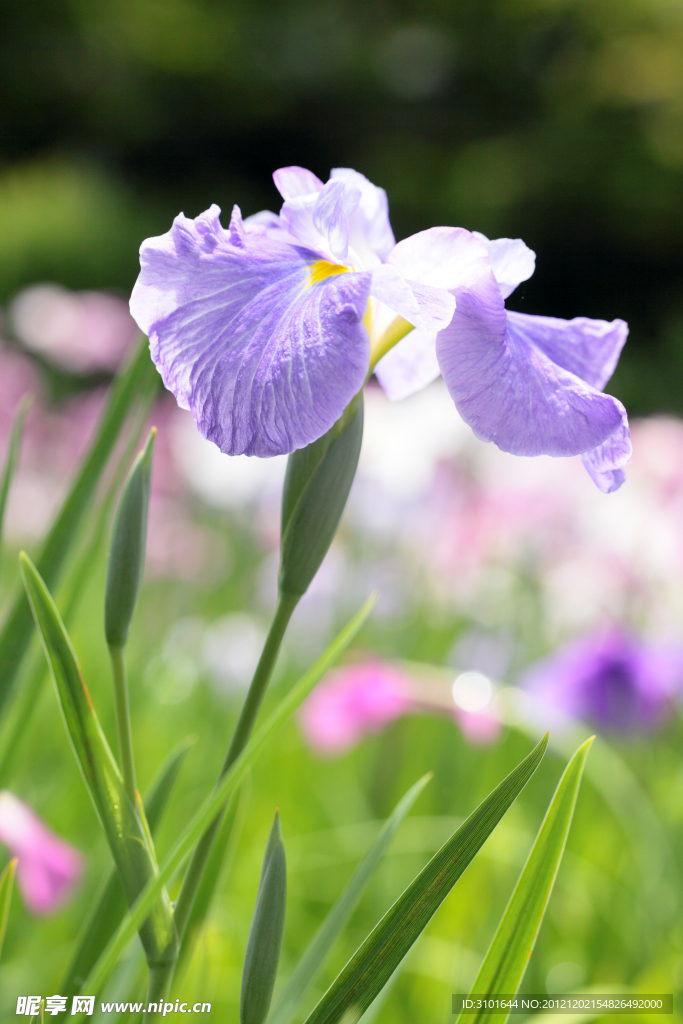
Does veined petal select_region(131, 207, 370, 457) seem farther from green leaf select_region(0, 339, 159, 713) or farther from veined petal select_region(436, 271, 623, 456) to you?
green leaf select_region(0, 339, 159, 713)

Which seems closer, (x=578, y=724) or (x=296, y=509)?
(x=296, y=509)

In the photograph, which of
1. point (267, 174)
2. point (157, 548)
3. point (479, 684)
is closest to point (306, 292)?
point (479, 684)

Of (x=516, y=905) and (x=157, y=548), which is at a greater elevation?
(x=516, y=905)

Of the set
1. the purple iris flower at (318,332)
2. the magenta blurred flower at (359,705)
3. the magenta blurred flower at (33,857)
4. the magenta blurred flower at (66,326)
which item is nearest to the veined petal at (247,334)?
the purple iris flower at (318,332)

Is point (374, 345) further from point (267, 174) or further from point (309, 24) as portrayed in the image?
point (309, 24)

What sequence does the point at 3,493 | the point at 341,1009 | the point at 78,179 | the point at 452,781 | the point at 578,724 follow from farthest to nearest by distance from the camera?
the point at 78,179, the point at 452,781, the point at 578,724, the point at 3,493, the point at 341,1009

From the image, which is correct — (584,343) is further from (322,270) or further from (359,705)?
(359,705)

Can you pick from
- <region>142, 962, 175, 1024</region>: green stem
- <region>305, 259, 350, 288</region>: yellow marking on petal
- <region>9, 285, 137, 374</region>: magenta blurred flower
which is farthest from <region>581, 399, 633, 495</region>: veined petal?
Result: <region>9, 285, 137, 374</region>: magenta blurred flower
